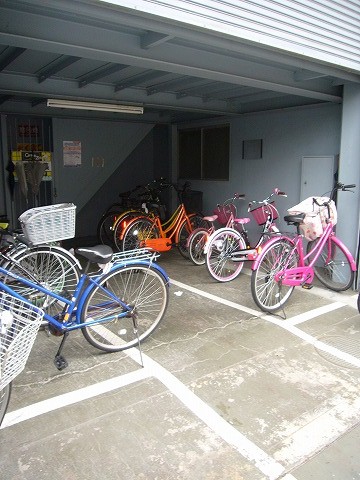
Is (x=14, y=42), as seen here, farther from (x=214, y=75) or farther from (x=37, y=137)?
(x=37, y=137)

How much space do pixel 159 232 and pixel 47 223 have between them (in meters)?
2.78

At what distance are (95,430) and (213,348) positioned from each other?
1.36 metres

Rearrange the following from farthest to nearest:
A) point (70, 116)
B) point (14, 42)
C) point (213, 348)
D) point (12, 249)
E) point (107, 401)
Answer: point (70, 116) → point (12, 249) → point (213, 348) → point (14, 42) → point (107, 401)

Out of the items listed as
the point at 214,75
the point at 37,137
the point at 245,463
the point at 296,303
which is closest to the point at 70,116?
the point at 37,137

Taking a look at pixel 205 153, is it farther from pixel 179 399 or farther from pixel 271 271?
pixel 179 399

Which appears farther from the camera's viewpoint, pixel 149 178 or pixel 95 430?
pixel 149 178

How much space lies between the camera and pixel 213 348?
3.47 m

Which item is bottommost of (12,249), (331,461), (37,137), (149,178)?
(331,461)

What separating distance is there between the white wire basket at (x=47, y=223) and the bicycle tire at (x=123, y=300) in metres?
0.76

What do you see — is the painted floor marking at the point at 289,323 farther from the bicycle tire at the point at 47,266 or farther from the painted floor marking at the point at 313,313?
the bicycle tire at the point at 47,266

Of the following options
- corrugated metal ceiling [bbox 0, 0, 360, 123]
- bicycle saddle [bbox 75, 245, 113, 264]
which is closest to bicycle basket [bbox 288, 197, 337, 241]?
corrugated metal ceiling [bbox 0, 0, 360, 123]

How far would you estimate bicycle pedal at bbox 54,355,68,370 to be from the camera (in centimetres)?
305

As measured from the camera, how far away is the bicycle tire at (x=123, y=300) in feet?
10.5

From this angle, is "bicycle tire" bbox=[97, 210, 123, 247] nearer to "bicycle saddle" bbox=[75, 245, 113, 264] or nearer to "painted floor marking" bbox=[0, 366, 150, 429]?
"bicycle saddle" bbox=[75, 245, 113, 264]
